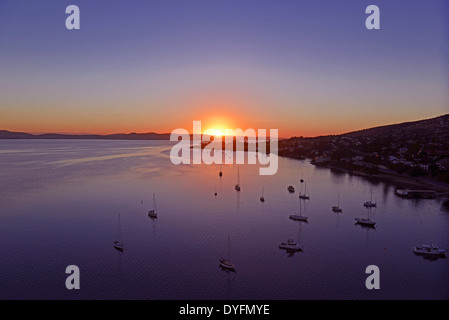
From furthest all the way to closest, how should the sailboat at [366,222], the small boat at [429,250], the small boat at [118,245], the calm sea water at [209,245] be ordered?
the sailboat at [366,222] → the small boat at [118,245] → the small boat at [429,250] → the calm sea water at [209,245]

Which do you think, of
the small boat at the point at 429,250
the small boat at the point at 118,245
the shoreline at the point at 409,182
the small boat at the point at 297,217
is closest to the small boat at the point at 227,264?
the small boat at the point at 118,245

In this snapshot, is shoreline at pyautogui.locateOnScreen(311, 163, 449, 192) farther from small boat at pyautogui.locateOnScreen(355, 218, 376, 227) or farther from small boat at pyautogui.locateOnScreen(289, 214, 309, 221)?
small boat at pyautogui.locateOnScreen(289, 214, 309, 221)

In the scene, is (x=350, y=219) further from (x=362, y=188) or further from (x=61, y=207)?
(x=61, y=207)

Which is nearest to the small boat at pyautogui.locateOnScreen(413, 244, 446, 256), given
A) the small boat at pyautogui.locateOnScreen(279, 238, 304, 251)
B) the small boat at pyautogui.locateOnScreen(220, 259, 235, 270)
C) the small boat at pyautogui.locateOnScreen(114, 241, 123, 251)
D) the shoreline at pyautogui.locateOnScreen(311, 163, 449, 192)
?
the small boat at pyautogui.locateOnScreen(279, 238, 304, 251)

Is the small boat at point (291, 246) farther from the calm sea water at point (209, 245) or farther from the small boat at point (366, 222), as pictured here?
the small boat at point (366, 222)

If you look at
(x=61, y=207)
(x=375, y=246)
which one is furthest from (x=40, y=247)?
(x=375, y=246)

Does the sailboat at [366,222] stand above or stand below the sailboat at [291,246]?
above
